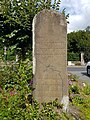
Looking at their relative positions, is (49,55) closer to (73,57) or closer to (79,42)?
(73,57)

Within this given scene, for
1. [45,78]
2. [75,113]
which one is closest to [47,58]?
[45,78]

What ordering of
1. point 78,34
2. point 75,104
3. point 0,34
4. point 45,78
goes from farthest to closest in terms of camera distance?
point 78,34
point 0,34
point 75,104
point 45,78

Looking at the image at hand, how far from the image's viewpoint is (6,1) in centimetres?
975

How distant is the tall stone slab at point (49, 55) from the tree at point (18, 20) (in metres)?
3.52

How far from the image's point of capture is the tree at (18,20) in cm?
954

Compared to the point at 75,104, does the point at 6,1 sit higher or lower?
higher

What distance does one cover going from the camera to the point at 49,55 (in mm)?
5969

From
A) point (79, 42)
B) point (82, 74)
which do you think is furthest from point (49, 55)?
point (79, 42)

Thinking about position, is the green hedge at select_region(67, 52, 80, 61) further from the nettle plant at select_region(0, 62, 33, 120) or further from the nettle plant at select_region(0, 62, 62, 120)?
the nettle plant at select_region(0, 62, 62, 120)

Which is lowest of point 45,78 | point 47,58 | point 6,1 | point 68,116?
point 68,116

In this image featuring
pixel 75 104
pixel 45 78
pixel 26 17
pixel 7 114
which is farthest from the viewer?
pixel 26 17

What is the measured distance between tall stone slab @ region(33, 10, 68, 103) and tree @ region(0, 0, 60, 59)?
11.5ft

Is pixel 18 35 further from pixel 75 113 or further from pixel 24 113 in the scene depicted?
pixel 24 113

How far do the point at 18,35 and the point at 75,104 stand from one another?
361 centimetres
